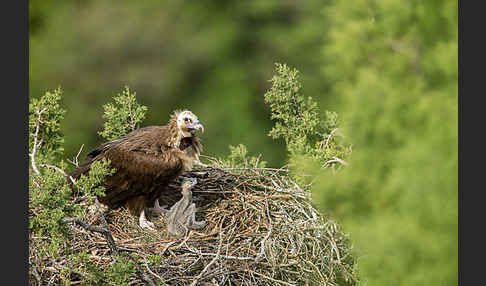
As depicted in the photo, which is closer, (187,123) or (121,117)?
(187,123)

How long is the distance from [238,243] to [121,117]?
6.31ft

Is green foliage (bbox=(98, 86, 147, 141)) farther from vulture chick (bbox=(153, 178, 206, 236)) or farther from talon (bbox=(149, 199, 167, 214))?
vulture chick (bbox=(153, 178, 206, 236))

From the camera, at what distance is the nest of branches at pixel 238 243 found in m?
4.66

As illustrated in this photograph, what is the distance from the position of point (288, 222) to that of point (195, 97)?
3.80 metres

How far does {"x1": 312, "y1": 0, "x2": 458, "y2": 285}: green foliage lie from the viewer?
2912 millimetres

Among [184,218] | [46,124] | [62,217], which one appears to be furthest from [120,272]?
[46,124]

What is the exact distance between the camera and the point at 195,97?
875cm

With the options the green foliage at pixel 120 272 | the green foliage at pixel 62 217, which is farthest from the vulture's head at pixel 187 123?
the green foliage at pixel 120 272

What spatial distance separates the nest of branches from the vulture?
0.69ft

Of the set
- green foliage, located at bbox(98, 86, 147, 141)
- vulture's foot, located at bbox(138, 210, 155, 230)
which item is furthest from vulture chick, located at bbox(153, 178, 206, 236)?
green foliage, located at bbox(98, 86, 147, 141)

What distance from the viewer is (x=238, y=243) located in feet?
16.8

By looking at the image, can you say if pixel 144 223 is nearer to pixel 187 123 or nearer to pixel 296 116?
pixel 187 123

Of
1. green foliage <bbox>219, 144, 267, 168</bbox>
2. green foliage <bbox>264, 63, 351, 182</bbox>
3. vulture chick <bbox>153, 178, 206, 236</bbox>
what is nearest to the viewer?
vulture chick <bbox>153, 178, 206, 236</bbox>

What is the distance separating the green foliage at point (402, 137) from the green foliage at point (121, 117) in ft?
10.8
